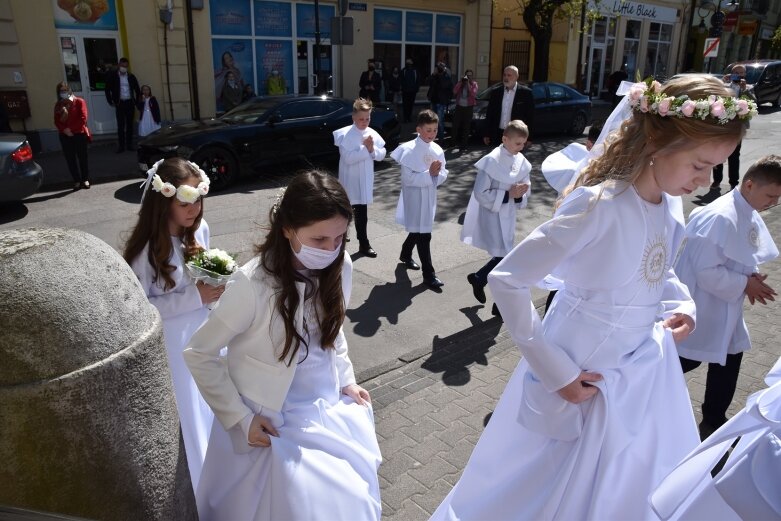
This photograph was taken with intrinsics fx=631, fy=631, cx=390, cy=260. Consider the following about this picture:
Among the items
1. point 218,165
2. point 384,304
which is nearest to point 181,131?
point 218,165

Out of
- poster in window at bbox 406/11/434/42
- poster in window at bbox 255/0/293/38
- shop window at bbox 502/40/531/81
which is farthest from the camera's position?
shop window at bbox 502/40/531/81

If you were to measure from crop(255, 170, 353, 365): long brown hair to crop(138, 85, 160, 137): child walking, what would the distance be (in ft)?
44.3

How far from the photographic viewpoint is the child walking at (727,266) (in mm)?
3781

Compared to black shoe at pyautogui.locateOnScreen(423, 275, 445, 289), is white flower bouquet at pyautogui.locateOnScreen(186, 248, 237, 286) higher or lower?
higher

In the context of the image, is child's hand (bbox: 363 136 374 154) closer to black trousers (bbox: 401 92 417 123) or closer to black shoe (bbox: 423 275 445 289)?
black shoe (bbox: 423 275 445 289)

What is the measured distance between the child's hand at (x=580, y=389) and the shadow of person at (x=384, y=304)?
11.5 ft

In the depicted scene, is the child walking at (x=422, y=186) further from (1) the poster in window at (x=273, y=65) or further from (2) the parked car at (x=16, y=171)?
(1) the poster in window at (x=273, y=65)

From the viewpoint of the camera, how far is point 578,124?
18.5 meters

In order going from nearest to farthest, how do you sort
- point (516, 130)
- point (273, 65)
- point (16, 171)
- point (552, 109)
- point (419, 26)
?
point (516, 130)
point (16, 171)
point (552, 109)
point (273, 65)
point (419, 26)

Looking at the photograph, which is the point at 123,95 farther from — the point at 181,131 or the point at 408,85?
the point at 408,85

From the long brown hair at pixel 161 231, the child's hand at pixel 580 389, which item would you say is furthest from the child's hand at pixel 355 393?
the long brown hair at pixel 161 231

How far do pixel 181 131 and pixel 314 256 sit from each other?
1031 cm

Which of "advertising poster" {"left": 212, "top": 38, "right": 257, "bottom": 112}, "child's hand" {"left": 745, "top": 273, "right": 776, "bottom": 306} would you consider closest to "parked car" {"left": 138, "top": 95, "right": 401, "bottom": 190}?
"advertising poster" {"left": 212, "top": 38, "right": 257, "bottom": 112}

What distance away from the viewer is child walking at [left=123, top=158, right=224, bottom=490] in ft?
9.62
